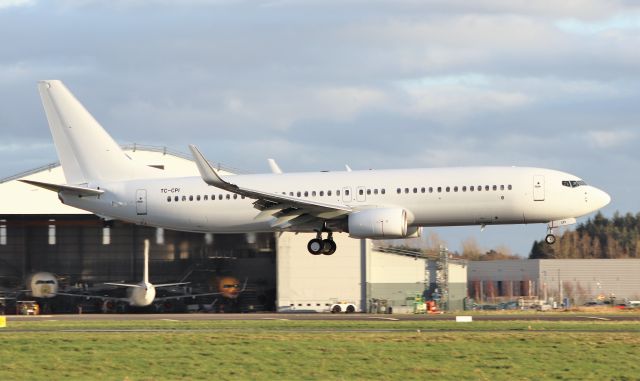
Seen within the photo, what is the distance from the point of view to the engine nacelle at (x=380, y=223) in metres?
48.8

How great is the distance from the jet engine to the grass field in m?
8.37

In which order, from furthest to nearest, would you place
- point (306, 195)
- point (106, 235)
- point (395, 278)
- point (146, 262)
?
1. point (395, 278)
2. point (106, 235)
3. point (146, 262)
4. point (306, 195)

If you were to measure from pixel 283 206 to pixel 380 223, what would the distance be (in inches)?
192

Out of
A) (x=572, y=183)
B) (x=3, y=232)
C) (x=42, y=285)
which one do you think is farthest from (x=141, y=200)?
(x=3, y=232)

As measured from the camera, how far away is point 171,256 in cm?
6969

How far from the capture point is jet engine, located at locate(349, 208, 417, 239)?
48.8 metres

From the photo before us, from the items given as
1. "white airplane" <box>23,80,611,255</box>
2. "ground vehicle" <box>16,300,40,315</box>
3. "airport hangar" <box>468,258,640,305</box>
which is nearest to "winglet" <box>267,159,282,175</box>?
"white airplane" <box>23,80,611,255</box>

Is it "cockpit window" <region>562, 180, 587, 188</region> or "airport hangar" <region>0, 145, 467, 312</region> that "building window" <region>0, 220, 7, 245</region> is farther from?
"cockpit window" <region>562, 180, 587, 188</region>

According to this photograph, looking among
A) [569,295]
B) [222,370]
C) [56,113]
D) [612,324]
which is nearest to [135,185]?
[56,113]

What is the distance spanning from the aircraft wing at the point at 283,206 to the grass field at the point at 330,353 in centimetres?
897

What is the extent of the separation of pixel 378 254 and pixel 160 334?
127 feet

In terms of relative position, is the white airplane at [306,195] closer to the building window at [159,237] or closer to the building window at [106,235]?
the building window at [159,237]

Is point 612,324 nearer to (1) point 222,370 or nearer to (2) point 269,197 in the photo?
(2) point 269,197

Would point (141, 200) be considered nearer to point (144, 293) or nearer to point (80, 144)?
point (80, 144)
